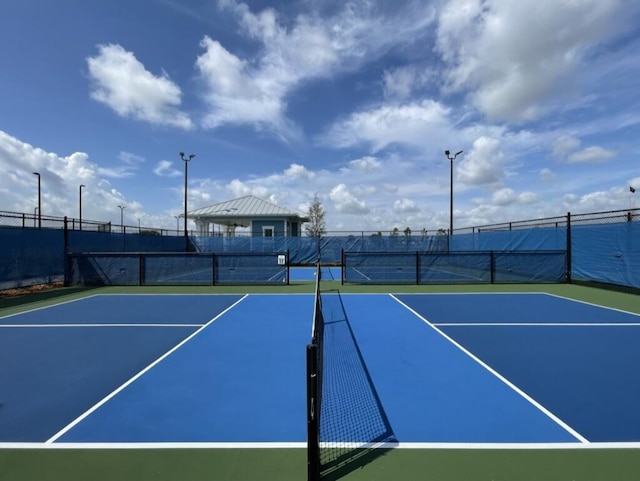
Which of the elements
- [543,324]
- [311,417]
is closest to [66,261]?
[311,417]

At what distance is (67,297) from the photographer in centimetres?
1250

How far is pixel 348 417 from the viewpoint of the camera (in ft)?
12.9

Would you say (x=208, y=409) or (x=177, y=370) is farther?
(x=177, y=370)

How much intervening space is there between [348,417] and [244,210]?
3249 cm

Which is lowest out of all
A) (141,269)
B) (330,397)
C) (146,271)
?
(330,397)

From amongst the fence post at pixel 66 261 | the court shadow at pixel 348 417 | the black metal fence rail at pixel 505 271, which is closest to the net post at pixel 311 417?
the court shadow at pixel 348 417

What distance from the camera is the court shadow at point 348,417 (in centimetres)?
318

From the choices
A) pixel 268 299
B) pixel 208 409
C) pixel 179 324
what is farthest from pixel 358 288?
pixel 208 409

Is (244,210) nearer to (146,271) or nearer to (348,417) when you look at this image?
(146,271)

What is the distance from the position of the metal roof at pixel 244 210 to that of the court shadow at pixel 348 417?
28363mm

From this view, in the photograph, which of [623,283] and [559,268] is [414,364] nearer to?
[623,283]

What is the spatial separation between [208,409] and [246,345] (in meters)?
2.46

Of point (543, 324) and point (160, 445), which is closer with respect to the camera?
point (160, 445)

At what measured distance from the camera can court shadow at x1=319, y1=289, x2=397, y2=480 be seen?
3184 mm
